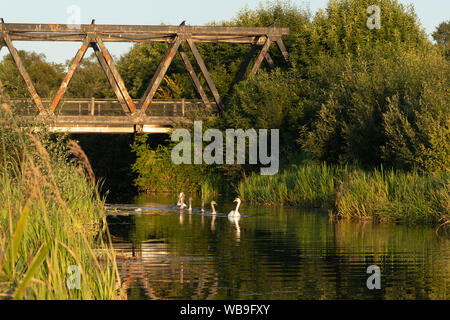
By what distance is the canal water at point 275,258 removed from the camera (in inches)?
488

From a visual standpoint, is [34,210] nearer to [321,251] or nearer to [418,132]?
[321,251]

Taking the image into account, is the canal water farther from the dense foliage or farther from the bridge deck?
the bridge deck

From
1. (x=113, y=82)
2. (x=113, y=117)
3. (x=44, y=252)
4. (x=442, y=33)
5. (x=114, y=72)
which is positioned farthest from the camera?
(x=442, y=33)

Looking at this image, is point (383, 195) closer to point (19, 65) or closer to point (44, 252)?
point (44, 252)

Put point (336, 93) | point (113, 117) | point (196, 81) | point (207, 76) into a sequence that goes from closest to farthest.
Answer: point (336, 93) < point (113, 117) < point (196, 81) < point (207, 76)

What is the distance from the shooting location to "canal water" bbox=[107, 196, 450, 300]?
12.4m

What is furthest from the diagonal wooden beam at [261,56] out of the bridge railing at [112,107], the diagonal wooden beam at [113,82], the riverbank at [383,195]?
the riverbank at [383,195]

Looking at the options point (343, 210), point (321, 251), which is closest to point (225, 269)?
point (321, 251)

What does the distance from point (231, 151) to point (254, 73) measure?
14.7 feet

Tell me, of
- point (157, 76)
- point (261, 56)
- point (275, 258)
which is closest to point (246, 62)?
point (261, 56)

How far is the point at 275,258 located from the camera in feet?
53.4

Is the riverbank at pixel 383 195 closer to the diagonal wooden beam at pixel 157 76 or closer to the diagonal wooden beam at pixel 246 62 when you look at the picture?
the diagonal wooden beam at pixel 157 76

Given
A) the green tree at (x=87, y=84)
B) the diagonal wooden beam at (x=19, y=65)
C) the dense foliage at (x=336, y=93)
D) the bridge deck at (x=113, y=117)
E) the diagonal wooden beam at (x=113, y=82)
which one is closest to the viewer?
the dense foliage at (x=336, y=93)

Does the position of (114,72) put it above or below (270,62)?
below
